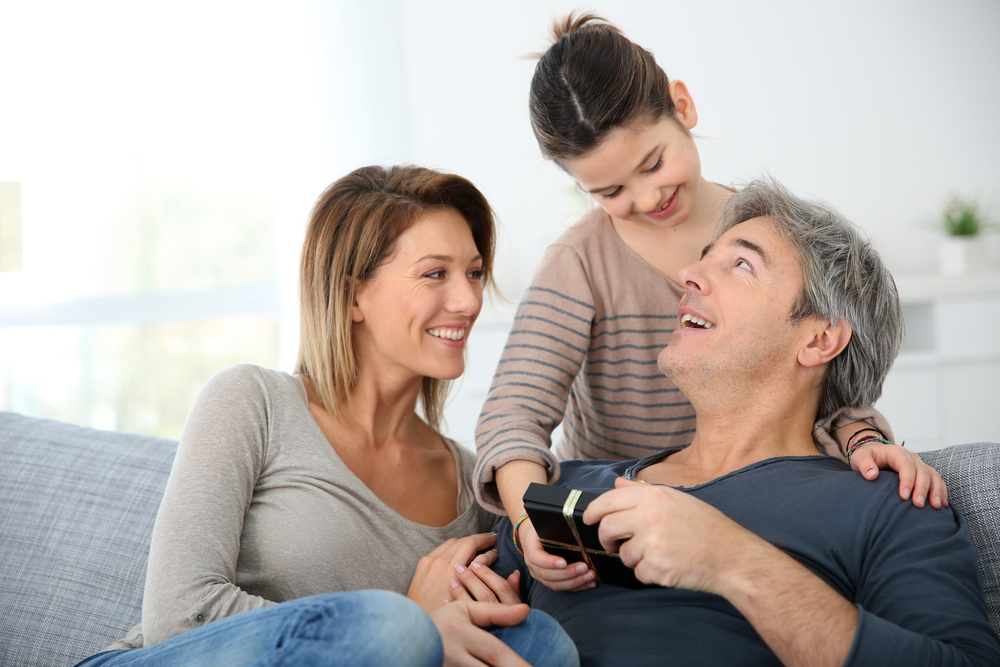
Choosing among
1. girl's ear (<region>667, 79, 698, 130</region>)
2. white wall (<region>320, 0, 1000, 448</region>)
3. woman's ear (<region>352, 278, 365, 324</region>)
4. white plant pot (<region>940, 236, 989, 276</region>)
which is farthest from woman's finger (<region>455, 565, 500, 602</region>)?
white plant pot (<region>940, 236, 989, 276</region>)

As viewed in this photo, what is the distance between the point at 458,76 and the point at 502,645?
3112 millimetres

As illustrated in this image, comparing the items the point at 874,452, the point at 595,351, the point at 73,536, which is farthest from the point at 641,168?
the point at 73,536

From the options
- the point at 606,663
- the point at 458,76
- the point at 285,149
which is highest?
the point at 458,76

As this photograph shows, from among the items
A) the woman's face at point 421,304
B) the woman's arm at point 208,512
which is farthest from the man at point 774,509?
the woman's arm at point 208,512

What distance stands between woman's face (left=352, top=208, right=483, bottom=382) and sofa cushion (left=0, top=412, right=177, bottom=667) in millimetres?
529

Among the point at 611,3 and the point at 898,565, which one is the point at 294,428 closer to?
the point at 898,565

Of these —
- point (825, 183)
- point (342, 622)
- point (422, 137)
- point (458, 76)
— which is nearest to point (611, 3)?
point (458, 76)

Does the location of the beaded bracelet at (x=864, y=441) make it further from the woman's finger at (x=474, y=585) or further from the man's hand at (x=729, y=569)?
the woman's finger at (x=474, y=585)

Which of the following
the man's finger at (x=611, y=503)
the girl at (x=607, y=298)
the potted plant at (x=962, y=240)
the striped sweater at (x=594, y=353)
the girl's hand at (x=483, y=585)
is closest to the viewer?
the man's finger at (x=611, y=503)

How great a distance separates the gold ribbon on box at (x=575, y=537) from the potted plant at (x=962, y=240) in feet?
9.94

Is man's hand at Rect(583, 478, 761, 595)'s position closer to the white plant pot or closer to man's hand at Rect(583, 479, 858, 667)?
man's hand at Rect(583, 479, 858, 667)

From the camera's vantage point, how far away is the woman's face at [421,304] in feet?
5.40

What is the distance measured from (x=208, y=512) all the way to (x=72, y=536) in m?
0.55

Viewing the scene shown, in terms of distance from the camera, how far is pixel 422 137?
149 inches
